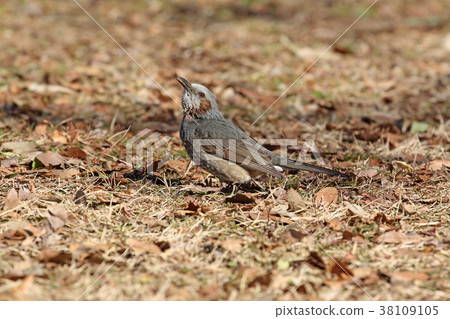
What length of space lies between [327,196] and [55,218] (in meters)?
2.44

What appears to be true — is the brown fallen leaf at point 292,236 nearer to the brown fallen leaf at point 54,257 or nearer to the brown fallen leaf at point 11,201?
the brown fallen leaf at point 54,257

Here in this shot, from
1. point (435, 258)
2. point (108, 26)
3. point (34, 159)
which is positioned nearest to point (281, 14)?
point (108, 26)

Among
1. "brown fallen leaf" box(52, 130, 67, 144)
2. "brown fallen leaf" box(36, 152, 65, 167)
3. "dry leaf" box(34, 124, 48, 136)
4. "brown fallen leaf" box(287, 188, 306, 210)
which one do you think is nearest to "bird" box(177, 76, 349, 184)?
"brown fallen leaf" box(287, 188, 306, 210)

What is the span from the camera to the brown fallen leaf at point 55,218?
4156mm

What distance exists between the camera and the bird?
5516mm

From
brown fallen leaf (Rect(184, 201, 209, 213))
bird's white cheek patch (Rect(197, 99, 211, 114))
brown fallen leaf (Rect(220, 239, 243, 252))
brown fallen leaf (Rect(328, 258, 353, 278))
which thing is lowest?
brown fallen leaf (Rect(328, 258, 353, 278))

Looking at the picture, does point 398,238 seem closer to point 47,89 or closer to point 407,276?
point 407,276

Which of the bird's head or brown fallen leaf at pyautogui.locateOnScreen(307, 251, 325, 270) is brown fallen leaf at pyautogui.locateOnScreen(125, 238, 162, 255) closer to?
brown fallen leaf at pyautogui.locateOnScreen(307, 251, 325, 270)

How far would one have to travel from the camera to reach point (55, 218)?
4199mm

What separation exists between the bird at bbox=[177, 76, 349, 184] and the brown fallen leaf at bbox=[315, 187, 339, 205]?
0.30 m

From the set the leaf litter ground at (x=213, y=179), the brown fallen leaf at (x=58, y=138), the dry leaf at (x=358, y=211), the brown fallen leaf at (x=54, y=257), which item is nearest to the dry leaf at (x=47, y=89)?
the leaf litter ground at (x=213, y=179)

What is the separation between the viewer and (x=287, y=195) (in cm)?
485

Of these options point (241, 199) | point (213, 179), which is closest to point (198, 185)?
point (213, 179)

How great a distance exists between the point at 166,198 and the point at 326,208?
149 centimetres
